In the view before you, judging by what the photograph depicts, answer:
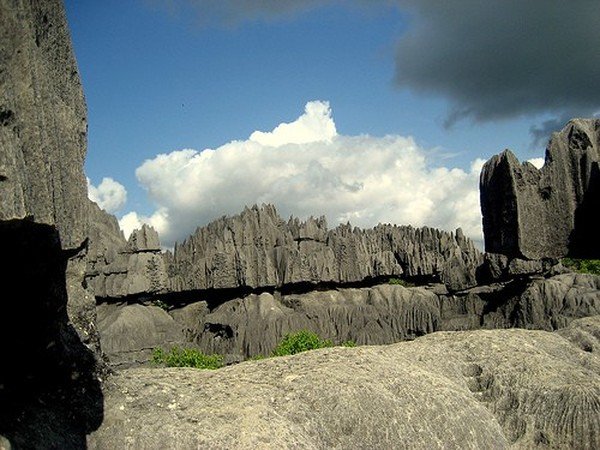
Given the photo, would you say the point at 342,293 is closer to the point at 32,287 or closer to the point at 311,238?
the point at 311,238

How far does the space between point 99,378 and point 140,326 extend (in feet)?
199

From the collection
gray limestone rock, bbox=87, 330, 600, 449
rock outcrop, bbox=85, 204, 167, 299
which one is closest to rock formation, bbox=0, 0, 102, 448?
gray limestone rock, bbox=87, 330, 600, 449

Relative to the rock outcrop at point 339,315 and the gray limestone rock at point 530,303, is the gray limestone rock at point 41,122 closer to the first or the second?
the gray limestone rock at point 530,303

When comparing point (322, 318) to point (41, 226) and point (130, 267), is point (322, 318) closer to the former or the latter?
point (130, 267)

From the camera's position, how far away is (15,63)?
20.7 feet

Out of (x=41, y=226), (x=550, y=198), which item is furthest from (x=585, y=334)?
(x=550, y=198)

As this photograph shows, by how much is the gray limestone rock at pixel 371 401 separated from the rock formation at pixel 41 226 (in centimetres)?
85

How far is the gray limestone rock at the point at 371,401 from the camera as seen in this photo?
9547 millimetres

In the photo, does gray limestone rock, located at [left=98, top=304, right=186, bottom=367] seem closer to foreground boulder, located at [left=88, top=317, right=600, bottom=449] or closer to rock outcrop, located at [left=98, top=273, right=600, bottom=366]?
rock outcrop, located at [left=98, top=273, right=600, bottom=366]

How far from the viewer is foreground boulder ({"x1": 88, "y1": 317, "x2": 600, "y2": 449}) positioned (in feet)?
31.3

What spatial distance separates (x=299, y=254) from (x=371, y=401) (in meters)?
69.5

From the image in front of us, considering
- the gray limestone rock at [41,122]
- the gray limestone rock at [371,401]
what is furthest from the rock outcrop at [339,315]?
the gray limestone rock at [41,122]

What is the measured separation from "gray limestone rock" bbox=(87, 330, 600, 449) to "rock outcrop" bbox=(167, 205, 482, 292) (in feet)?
189

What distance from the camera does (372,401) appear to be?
10961mm
